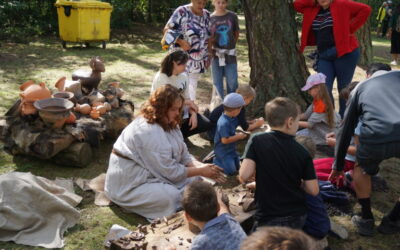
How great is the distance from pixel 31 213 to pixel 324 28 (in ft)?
12.3

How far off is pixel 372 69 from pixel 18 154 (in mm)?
3661

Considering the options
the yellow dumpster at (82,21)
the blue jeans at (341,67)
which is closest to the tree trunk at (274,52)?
the blue jeans at (341,67)

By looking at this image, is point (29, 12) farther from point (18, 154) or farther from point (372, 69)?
point (372, 69)

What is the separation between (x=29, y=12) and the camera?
1311 cm

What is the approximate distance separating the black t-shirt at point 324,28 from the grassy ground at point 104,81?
1.57 m

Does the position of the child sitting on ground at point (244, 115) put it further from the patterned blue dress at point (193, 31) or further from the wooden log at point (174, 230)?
the wooden log at point (174, 230)

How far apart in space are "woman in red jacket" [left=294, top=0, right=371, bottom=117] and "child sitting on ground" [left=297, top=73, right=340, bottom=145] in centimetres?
66

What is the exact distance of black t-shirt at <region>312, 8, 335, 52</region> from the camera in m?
5.05

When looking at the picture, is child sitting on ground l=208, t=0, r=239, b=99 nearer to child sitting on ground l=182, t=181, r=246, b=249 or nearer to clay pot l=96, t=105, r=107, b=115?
clay pot l=96, t=105, r=107, b=115

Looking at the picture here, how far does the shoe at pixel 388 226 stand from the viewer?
346 centimetres

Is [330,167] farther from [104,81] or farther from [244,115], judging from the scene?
[104,81]

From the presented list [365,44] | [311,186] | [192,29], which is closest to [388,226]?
[311,186]

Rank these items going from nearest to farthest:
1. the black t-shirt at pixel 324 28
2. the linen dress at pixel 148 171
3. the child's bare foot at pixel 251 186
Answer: the linen dress at pixel 148 171, the child's bare foot at pixel 251 186, the black t-shirt at pixel 324 28

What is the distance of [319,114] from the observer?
465cm
